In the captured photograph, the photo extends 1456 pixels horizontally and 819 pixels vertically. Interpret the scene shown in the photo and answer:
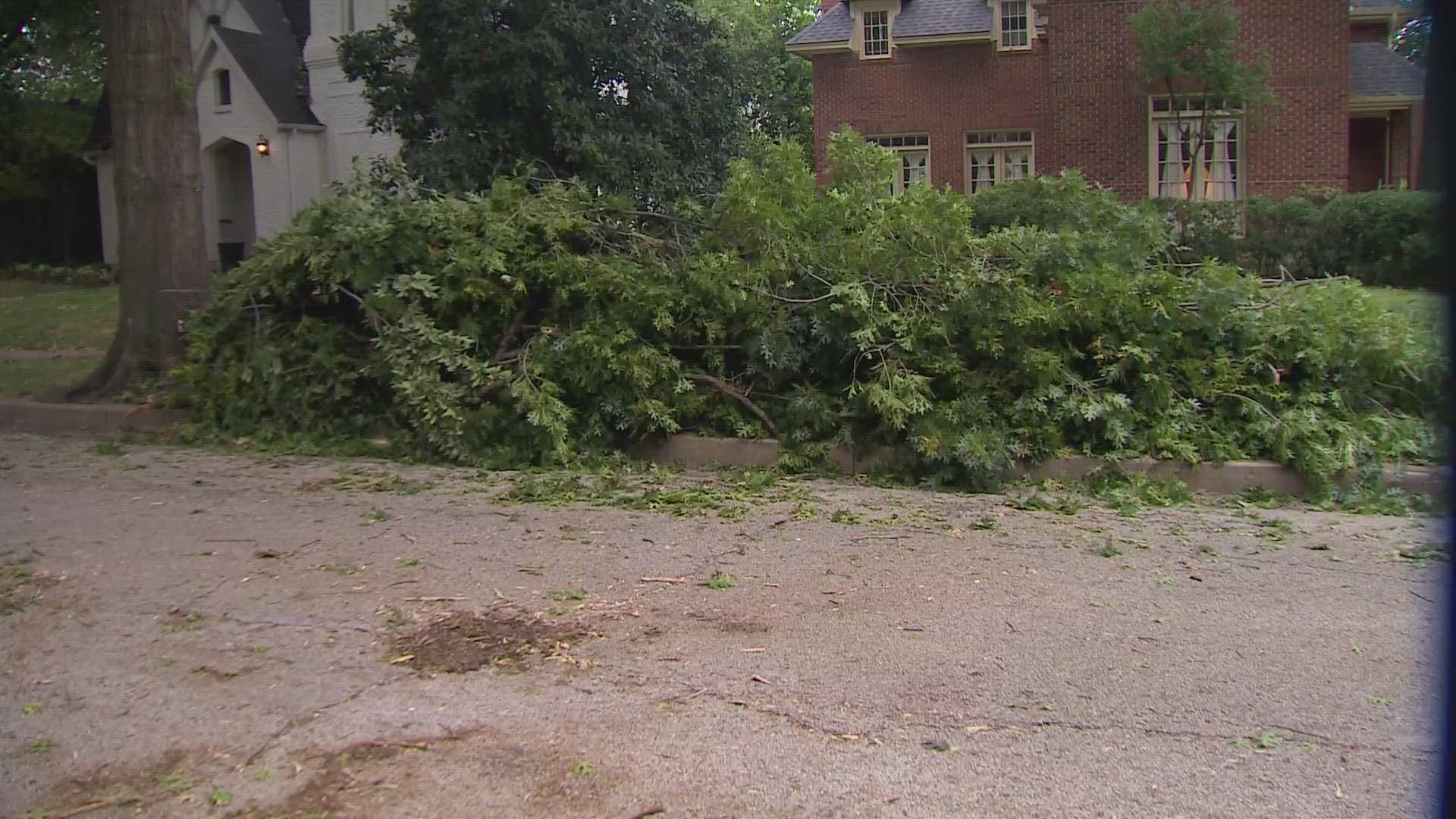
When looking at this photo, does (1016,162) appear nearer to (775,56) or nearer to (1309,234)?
(1309,234)

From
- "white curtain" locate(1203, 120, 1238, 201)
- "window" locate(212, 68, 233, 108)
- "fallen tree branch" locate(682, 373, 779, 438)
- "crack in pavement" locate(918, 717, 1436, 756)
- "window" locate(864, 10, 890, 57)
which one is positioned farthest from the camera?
"window" locate(212, 68, 233, 108)

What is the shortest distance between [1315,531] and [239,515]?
249 inches

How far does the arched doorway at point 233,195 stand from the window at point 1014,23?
1692 cm

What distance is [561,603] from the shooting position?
19.2 ft

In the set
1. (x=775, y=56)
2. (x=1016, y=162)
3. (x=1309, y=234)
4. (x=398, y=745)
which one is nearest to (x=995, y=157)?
(x=1016, y=162)

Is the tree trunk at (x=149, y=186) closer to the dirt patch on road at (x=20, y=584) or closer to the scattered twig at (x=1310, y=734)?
the dirt patch on road at (x=20, y=584)

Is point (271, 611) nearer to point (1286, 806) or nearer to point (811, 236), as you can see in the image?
point (1286, 806)

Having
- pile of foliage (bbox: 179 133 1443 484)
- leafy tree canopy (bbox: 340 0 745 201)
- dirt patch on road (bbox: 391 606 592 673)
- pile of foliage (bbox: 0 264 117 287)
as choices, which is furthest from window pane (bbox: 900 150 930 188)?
dirt patch on road (bbox: 391 606 592 673)

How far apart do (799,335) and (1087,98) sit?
17.6 metres

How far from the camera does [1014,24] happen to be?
86.4ft

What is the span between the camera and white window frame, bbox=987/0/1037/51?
26078 mm

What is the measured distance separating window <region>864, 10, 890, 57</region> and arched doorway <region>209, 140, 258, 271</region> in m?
14.1

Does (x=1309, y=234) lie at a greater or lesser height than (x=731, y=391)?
greater

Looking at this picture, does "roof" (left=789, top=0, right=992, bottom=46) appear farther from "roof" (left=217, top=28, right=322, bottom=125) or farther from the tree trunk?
the tree trunk
